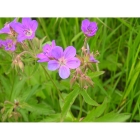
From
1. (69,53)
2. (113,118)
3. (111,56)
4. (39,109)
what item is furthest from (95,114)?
(111,56)

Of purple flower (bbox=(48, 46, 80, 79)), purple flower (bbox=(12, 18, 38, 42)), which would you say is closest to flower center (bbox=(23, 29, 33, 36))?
purple flower (bbox=(12, 18, 38, 42))

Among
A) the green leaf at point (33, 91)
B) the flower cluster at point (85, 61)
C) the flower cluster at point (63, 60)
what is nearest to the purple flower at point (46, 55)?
the flower cluster at point (63, 60)

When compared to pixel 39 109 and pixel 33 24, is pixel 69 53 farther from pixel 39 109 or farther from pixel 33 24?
pixel 39 109

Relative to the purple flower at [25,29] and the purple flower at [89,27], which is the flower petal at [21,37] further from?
the purple flower at [89,27]

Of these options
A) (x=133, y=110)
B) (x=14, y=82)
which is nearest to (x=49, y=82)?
(x=14, y=82)

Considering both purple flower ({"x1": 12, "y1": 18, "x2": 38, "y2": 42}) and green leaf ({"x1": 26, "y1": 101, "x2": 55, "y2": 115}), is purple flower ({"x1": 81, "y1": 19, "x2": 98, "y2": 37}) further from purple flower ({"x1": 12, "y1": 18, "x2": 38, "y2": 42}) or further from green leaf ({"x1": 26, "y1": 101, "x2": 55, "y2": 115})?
green leaf ({"x1": 26, "y1": 101, "x2": 55, "y2": 115})

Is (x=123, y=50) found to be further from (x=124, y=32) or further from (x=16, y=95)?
(x=16, y=95)
